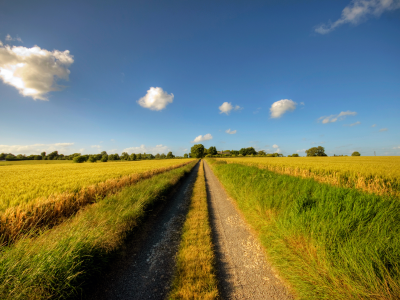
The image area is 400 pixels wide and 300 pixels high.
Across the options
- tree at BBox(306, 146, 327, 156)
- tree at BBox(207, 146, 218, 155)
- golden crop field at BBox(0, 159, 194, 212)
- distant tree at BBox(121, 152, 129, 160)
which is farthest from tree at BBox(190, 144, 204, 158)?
golden crop field at BBox(0, 159, 194, 212)

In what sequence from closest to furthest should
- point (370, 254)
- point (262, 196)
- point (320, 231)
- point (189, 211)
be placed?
point (370, 254), point (320, 231), point (262, 196), point (189, 211)

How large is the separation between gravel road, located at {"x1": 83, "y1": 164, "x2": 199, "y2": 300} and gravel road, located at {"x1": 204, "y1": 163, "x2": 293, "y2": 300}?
49.2 inches

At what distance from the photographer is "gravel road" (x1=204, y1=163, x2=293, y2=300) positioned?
2.75 m

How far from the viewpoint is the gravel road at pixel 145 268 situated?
2.75m

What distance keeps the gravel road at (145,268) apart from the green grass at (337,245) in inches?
105

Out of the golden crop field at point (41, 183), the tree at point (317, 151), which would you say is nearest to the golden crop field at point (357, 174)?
the golden crop field at point (41, 183)

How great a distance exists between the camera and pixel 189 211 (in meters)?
6.71

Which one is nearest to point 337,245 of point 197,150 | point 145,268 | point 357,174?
point 145,268

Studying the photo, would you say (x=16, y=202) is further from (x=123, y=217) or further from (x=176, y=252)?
(x=176, y=252)

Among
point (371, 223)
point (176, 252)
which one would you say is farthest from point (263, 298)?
point (371, 223)

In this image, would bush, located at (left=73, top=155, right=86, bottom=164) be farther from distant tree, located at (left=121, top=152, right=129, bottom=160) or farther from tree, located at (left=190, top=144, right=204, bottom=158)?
tree, located at (left=190, top=144, right=204, bottom=158)

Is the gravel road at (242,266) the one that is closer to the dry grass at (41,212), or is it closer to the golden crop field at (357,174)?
the golden crop field at (357,174)

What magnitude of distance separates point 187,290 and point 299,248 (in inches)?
105

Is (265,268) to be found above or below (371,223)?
below
